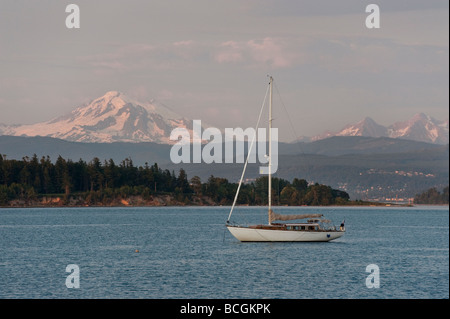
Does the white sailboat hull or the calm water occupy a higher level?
the white sailboat hull

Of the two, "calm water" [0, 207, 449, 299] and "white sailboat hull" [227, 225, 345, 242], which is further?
"white sailboat hull" [227, 225, 345, 242]

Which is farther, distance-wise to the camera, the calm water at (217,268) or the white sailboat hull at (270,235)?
the white sailboat hull at (270,235)

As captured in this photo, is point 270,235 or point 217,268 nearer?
point 217,268

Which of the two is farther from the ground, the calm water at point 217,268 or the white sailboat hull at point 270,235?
the white sailboat hull at point 270,235

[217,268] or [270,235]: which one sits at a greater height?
[270,235]
